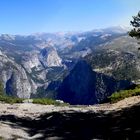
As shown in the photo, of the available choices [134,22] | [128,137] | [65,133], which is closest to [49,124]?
[65,133]

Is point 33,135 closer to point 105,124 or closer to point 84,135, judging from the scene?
point 84,135

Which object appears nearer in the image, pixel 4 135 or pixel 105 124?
pixel 4 135

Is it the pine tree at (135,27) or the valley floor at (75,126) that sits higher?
the pine tree at (135,27)

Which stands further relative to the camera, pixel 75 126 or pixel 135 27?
pixel 135 27

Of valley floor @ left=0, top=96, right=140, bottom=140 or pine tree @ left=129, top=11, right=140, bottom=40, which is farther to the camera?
pine tree @ left=129, top=11, right=140, bottom=40

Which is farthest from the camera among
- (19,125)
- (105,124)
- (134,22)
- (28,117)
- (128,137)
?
(134,22)

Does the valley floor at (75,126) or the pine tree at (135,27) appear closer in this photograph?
the valley floor at (75,126)

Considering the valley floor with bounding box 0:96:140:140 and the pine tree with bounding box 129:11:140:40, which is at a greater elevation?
A: the pine tree with bounding box 129:11:140:40

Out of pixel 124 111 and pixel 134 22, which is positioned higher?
pixel 134 22

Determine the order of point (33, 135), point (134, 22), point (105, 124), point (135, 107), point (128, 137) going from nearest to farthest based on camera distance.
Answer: point (128, 137) → point (33, 135) → point (105, 124) → point (135, 107) → point (134, 22)

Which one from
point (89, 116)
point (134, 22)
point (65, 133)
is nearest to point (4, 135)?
point (65, 133)
